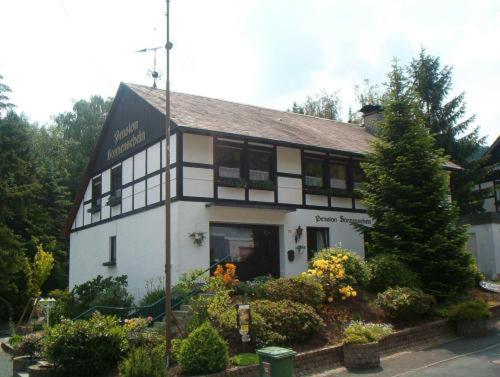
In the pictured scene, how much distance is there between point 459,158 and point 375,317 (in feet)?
59.0

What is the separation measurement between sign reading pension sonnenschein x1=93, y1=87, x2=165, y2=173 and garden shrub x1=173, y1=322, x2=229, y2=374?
384 inches

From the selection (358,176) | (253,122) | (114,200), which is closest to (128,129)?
(114,200)

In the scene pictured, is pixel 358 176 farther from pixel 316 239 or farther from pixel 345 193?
pixel 316 239

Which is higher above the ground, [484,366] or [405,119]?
[405,119]

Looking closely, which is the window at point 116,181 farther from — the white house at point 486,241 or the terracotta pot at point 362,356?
the white house at point 486,241

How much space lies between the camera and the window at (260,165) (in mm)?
19217

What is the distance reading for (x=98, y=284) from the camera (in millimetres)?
18531

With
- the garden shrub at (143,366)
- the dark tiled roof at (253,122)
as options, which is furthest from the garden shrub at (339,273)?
the garden shrub at (143,366)

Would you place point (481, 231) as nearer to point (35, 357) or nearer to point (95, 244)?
point (95, 244)

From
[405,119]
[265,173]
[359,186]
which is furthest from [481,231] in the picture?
[265,173]

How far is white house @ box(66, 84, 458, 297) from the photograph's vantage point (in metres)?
17.5

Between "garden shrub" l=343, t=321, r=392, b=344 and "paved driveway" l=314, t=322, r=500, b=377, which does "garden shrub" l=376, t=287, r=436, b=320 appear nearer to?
"paved driveway" l=314, t=322, r=500, b=377

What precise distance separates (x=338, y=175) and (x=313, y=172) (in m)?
1.42

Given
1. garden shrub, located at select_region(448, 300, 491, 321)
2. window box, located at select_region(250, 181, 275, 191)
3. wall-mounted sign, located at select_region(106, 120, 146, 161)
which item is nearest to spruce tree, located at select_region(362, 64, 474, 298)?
garden shrub, located at select_region(448, 300, 491, 321)
